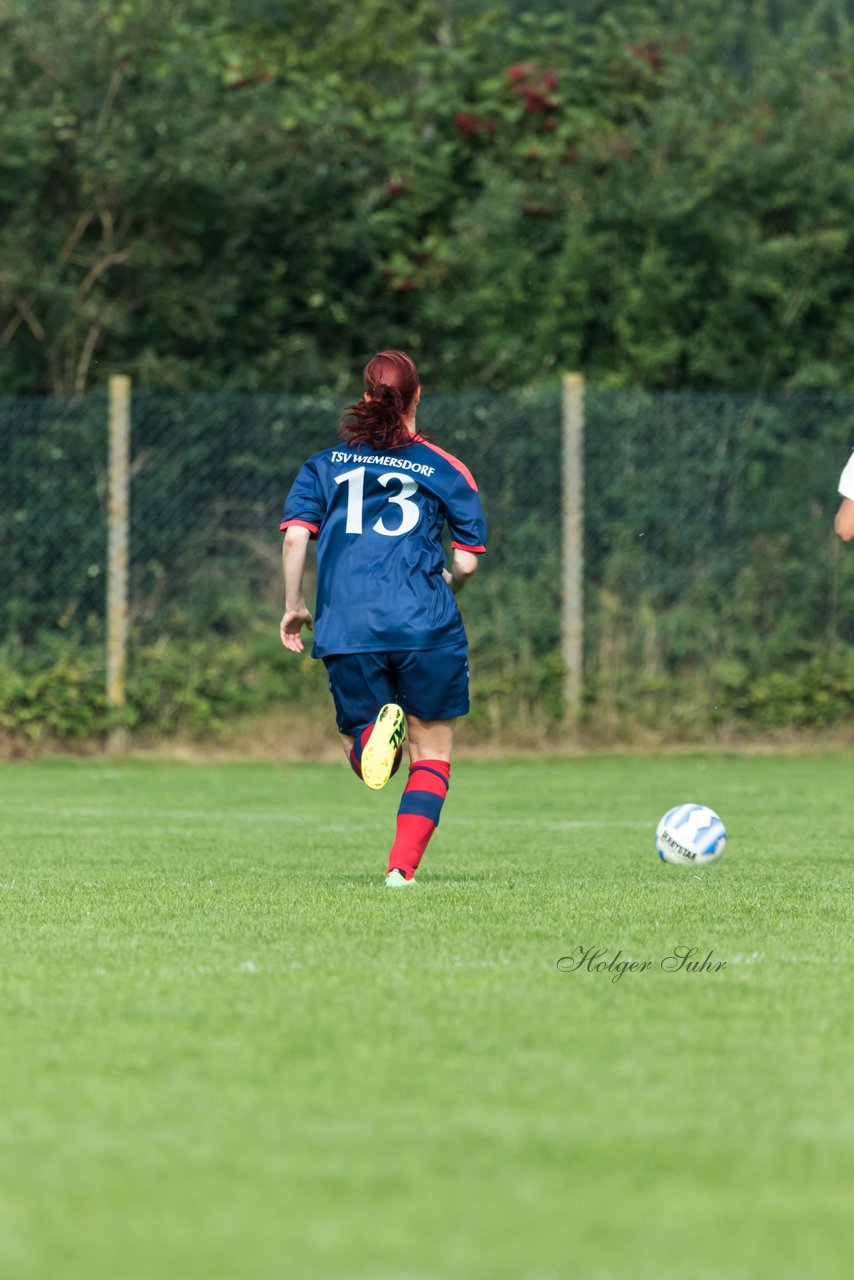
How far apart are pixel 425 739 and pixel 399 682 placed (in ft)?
0.76

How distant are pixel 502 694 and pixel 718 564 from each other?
1.85 m

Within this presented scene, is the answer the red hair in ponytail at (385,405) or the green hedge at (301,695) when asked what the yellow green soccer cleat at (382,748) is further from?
the green hedge at (301,695)

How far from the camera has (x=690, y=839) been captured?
7602mm

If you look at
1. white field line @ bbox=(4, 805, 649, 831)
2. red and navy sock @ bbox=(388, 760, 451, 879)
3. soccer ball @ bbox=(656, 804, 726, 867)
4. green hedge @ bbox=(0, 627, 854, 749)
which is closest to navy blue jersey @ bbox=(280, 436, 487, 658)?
red and navy sock @ bbox=(388, 760, 451, 879)

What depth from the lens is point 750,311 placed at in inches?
659

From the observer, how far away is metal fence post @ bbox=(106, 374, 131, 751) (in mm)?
14016

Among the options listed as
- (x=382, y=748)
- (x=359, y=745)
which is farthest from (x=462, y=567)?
(x=382, y=748)

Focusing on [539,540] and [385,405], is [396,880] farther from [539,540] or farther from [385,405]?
[539,540]

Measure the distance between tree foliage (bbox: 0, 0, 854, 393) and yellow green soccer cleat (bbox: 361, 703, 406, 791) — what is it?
1015 cm

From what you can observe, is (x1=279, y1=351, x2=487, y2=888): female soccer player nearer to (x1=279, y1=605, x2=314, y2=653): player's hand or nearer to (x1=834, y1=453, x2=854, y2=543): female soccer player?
(x1=279, y1=605, x2=314, y2=653): player's hand

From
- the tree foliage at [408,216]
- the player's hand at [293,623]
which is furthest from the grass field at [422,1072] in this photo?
the tree foliage at [408,216]

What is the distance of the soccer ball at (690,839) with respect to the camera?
25.0ft

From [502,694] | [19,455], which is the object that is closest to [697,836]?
[502,694]

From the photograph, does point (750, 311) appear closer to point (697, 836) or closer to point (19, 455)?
point (19, 455)
